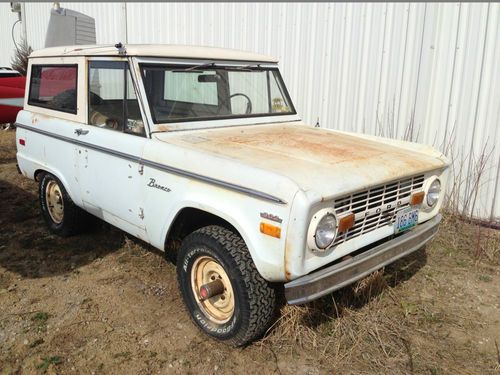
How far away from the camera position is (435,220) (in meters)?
3.50

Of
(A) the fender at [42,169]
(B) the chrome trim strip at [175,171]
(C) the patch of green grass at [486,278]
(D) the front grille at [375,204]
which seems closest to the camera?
(B) the chrome trim strip at [175,171]

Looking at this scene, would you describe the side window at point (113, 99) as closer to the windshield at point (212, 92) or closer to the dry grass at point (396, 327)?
the windshield at point (212, 92)

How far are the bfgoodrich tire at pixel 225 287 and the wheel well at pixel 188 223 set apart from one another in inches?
4.4

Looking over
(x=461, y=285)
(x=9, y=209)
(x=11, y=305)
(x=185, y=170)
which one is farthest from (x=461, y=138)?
(x=9, y=209)

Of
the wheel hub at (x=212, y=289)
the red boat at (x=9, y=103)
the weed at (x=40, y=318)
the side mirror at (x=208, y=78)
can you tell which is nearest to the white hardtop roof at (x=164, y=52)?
the side mirror at (x=208, y=78)

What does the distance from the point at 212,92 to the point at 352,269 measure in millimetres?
1923

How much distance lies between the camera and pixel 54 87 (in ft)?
14.5

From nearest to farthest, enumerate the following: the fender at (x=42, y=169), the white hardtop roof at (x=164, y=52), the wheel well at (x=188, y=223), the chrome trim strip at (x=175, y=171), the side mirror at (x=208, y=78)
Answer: the chrome trim strip at (x=175, y=171) → the wheel well at (x=188, y=223) → the white hardtop roof at (x=164, y=52) → the side mirror at (x=208, y=78) → the fender at (x=42, y=169)

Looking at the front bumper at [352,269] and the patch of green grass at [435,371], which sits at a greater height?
the front bumper at [352,269]

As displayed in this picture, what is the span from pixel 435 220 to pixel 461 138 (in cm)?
233

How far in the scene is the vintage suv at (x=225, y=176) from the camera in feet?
8.59

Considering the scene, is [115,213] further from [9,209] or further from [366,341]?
[9,209]

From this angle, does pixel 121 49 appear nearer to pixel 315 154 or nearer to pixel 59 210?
pixel 315 154

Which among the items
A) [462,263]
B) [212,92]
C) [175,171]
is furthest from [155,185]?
[462,263]
